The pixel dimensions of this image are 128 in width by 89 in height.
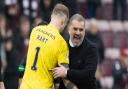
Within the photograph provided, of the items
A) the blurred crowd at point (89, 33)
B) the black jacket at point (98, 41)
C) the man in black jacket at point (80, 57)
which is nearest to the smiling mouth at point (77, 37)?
the man in black jacket at point (80, 57)

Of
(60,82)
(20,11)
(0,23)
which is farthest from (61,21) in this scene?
(20,11)

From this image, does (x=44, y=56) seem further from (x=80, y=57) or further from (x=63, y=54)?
(x=80, y=57)

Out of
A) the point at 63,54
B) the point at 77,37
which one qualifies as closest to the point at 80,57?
the point at 77,37

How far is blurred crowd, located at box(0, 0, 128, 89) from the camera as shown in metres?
15.1

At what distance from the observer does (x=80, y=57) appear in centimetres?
1086

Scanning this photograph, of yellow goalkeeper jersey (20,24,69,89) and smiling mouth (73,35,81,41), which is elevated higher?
smiling mouth (73,35,81,41)

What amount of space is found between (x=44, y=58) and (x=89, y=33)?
5926 mm

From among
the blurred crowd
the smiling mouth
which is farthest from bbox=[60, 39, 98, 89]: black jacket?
the blurred crowd

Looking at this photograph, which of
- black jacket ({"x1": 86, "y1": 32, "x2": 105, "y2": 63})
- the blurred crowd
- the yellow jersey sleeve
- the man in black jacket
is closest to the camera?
the yellow jersey sleeve

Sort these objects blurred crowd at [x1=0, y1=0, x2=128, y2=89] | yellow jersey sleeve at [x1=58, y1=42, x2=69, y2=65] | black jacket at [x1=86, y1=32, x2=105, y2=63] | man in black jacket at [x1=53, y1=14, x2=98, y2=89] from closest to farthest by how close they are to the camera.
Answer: yellow jersey sleeve at [x1=58, y1=42, x2=69, y2=65]
man in black jacket at [x1=53, y1=14, x2=98, y2=89]
blurred crowd at [x1=0, y1=0, x2=128, y2=89]
black jacket at [x1=86, y1=32, x2=105, y2=63]

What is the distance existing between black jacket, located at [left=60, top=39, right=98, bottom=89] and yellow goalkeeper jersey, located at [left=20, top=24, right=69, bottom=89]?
0.49 m

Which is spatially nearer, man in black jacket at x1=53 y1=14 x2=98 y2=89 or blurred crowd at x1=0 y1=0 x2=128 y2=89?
man in black jacket at x1=53 y1=14 x2=98 y2=89

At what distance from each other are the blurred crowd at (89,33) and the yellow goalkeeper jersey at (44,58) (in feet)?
11.5

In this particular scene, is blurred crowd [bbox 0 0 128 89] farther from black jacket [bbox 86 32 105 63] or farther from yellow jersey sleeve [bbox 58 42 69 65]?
yellow jersey sleeve [bbox 58 42 69 65]
